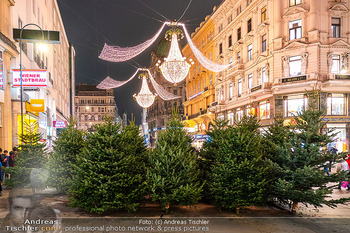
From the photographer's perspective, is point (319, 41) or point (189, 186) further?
point (319, 41)

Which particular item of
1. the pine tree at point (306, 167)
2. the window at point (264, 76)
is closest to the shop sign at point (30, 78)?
the pine tree at point (306, 167)

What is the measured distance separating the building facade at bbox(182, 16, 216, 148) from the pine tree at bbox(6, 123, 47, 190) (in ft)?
97.6

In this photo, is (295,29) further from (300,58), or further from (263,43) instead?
(263,43)

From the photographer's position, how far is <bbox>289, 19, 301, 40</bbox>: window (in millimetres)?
26312

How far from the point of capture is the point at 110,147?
8.61m

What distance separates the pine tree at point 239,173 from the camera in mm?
8297

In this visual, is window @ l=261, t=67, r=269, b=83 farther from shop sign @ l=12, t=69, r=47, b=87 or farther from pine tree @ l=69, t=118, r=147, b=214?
pine tree @ l=69, t=118, r=147, b=214

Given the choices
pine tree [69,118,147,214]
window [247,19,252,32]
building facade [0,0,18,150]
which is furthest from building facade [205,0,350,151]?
building facade [0,0,18,150]

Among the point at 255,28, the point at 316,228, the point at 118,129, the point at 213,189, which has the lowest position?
the point at 316,228

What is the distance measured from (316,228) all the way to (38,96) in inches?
1096

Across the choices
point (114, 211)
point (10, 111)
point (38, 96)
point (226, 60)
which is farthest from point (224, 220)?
point (226, 60)

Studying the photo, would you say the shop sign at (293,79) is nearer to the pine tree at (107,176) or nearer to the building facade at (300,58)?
the building facade at (300,58)

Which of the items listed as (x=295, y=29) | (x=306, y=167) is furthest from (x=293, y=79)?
(x=306, y=167)

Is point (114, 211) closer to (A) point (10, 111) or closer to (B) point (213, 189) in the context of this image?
(B) point (213, 189)
